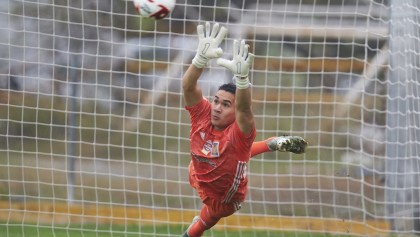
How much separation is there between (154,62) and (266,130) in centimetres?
138

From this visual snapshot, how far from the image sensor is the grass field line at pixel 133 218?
10.1 metres

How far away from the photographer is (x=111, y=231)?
9.73 m

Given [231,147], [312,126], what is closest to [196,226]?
[231,147]

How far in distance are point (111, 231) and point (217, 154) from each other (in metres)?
2.77

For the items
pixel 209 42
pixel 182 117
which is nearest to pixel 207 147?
pixel 209 42

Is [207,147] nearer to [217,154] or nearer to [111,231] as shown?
[217,154]

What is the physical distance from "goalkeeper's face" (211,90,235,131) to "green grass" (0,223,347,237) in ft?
8.93

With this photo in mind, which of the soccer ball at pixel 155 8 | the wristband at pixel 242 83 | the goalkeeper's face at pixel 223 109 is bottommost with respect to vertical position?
the goalkeeper's face at pixel 223 109

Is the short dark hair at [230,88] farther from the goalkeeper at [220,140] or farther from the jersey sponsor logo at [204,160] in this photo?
the jersey sponsor logo at [204,160]

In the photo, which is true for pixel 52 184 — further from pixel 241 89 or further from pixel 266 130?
pixel 241 89

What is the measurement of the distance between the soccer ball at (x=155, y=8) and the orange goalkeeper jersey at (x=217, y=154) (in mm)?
839

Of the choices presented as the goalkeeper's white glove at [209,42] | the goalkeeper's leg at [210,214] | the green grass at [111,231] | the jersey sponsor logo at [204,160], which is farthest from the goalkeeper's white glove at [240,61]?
the green grass at [111,231]

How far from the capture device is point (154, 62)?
32.0ft

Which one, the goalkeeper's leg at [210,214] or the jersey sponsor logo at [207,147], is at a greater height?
the jersey sponsor logo at [207,147]
